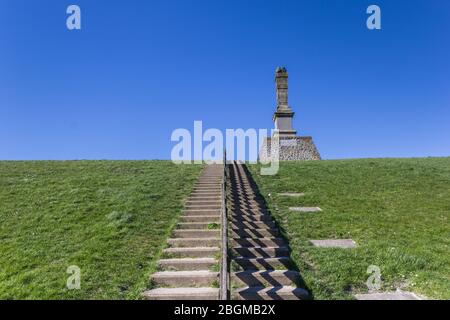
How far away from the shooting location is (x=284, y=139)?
81.6 ft

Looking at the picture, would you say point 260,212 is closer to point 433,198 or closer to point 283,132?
point 433,198

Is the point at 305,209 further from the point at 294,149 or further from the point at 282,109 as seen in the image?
the point at 282,109

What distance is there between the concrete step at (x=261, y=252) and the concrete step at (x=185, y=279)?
4.18ft

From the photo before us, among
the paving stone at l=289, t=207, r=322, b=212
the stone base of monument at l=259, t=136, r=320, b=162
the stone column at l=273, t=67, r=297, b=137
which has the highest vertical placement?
the stone column at l=273, t=67, r=297, b=137

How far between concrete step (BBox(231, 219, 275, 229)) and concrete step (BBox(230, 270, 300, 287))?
2.60 meters

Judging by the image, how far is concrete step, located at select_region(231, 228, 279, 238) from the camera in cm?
881

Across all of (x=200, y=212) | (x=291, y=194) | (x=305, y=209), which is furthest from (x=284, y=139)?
(x=200, y=212)

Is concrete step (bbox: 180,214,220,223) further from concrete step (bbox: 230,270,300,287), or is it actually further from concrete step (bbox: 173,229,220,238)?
concrete step (bbox: 230,270,300,287)

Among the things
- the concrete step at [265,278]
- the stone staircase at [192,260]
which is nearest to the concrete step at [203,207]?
the stone staircase at [192,260]

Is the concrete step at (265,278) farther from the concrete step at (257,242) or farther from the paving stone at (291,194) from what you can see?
the paving stone at (291,194)

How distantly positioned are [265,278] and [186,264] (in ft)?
5.45

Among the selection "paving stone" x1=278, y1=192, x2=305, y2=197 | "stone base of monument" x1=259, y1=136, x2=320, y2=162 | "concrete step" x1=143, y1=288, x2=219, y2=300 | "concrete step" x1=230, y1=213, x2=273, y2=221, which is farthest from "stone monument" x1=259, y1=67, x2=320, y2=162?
"concrete step" x1=143, y1=288, x2=219, y2=300
